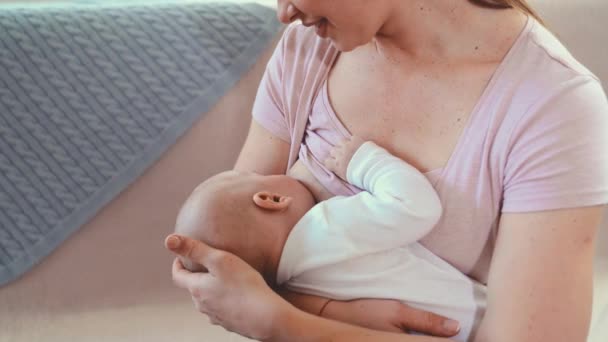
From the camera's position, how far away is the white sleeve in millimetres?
1015

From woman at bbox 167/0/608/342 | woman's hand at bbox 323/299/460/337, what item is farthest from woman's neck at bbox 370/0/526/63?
woman's hand at bbox 323/299/460/337

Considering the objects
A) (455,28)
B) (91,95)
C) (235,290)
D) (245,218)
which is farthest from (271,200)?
(91,95)

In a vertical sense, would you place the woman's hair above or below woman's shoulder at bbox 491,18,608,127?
above

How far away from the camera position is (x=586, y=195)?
0.91 meters

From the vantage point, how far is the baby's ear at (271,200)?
1.09 meters

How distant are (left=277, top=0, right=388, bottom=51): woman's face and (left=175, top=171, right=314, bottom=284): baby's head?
0.27m

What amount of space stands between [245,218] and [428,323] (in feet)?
1.03

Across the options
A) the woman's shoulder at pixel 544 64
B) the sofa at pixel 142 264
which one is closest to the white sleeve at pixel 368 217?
the woman's shoulder at pixel 544 64

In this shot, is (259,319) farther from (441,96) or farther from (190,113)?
(190,113)

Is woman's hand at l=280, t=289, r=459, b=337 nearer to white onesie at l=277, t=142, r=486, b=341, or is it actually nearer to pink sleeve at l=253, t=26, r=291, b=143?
white onesie at l=277, t=142, r=486, b=341

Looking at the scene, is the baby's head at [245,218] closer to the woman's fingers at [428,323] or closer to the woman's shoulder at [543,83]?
the woman's fingers at [428,323]

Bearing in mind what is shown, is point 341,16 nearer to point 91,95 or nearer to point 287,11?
point 287,11

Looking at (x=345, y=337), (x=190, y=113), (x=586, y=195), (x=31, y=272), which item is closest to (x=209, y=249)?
(x=345, y=337)

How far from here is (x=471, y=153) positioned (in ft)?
3.27
